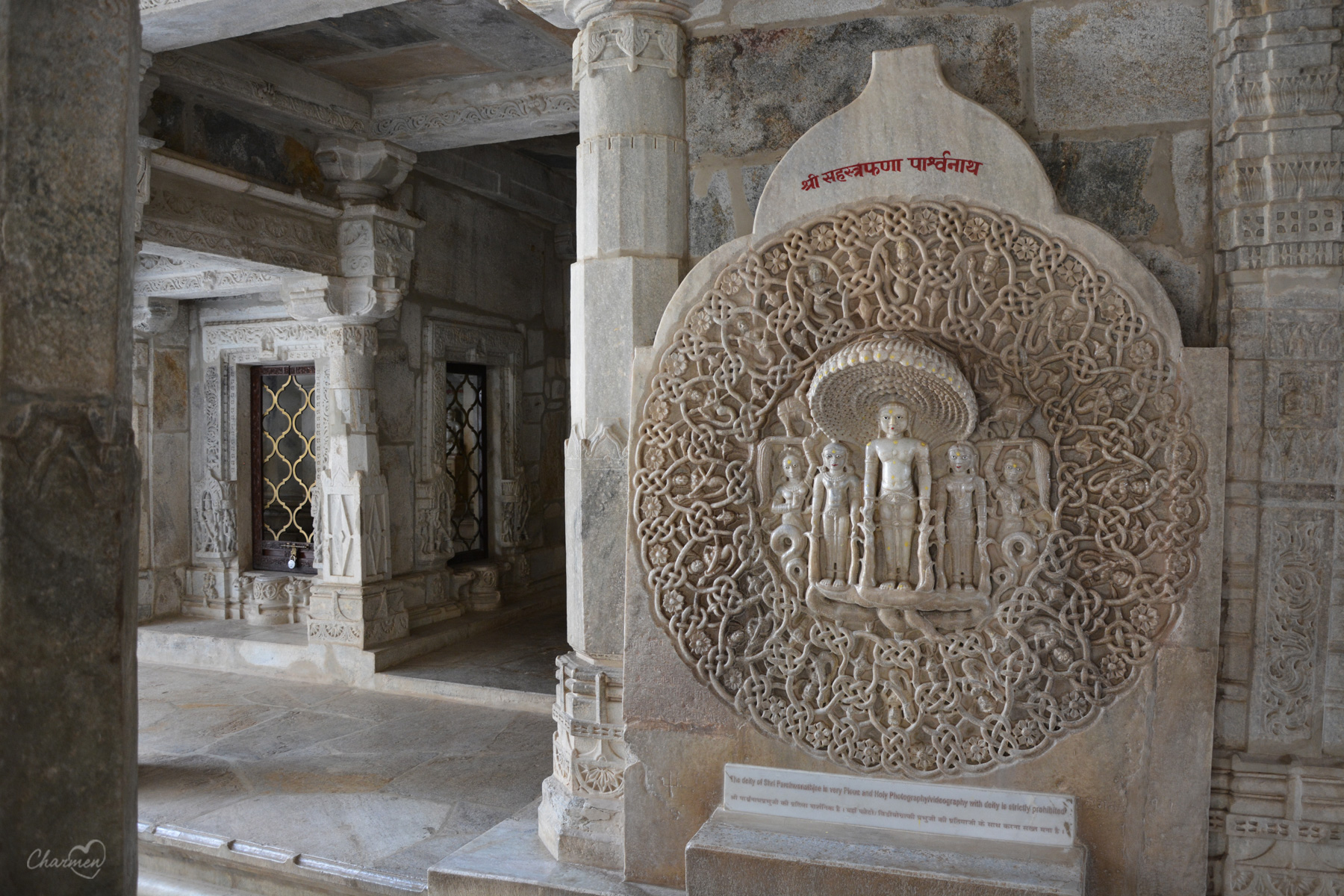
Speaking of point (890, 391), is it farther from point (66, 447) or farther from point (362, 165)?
point (362, 165)

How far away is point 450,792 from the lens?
367 centimetres

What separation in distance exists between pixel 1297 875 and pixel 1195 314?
130 cm

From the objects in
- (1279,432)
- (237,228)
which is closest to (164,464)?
(237,228)

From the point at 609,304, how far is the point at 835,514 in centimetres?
84

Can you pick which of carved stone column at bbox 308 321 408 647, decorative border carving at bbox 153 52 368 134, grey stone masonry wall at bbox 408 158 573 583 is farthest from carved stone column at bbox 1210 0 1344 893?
grey stone masonry wall at bbox 408 158 573 583

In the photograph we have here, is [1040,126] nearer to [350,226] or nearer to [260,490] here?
[350,226]

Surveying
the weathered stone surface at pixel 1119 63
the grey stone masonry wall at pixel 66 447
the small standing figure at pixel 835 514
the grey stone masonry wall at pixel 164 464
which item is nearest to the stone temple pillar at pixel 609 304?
the small standing figure at pixel 835 514

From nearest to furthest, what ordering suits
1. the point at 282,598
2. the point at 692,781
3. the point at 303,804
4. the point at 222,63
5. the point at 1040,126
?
the point at 1040,126, the point at 692,781, the point at 303,804, the point at 222,63, the point at 282,598

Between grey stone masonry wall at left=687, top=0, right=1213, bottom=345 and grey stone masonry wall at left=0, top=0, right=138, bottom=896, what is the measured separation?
5.78 ft

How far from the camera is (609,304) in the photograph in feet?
8.37

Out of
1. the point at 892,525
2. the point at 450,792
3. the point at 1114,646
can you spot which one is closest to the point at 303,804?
the point at 450,792

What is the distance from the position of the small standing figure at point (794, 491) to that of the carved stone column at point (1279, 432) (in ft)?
3.22

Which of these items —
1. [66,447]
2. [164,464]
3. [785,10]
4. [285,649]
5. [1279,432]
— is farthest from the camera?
[164,464]

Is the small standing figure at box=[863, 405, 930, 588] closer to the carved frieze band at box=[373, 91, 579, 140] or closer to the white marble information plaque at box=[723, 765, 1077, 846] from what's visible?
the white marble information plaque at box=[723, 765, 1077, 846]
